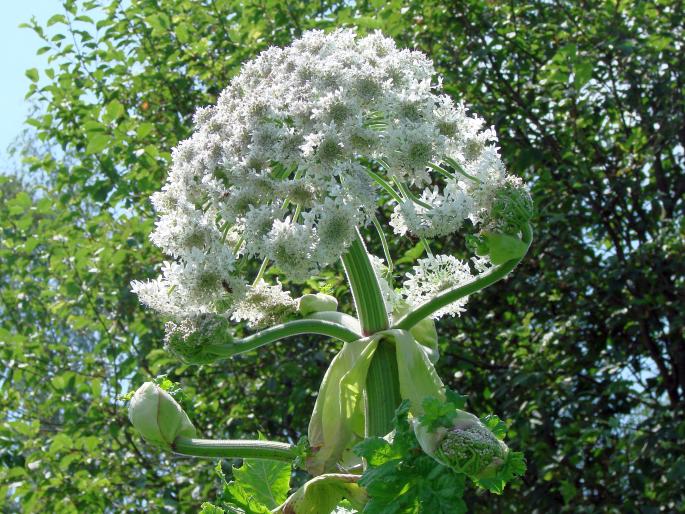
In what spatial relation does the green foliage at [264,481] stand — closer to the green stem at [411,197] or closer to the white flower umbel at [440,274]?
the white flower umbel at [440,274]

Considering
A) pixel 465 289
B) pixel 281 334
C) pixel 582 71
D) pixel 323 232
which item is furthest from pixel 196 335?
pixel 582 71

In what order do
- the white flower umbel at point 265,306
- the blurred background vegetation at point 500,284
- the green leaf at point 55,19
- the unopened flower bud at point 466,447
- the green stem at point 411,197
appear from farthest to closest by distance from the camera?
the green leaf at point 55,19, the blurred background vegetation at point 500,284, the white flower umbel at point 265,306, the green stem at point 411,197, the unopened flower bud at point 466,447

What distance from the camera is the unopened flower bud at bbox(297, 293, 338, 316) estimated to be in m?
1.65

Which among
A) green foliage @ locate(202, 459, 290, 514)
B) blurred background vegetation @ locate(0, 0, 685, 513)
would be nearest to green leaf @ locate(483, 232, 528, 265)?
green foliage @ locate(202, 459, 290, 514)

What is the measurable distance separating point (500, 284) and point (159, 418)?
350cm

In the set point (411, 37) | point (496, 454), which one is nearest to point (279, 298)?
point (496, 454)

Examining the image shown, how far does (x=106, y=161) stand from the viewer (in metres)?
4.84

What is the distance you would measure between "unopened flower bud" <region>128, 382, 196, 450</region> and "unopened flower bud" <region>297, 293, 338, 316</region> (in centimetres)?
29

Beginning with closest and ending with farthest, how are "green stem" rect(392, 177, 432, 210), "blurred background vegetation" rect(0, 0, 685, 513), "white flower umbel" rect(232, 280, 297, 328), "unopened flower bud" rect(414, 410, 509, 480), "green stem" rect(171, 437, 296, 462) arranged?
"unopened flower bud" rect(414, 410, 509, 480)
"green stem" rect(171, 437, 296, 462)
"green stem" rect(392, 177, 432, 210)
"white flower umbel" rect(232, 280, 297, 328)
"blurred background vegetation" rect(0, 0, 685, 513)

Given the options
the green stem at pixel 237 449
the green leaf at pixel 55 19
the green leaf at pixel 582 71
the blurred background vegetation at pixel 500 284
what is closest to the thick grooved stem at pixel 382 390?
the green stem at pixel 237 449

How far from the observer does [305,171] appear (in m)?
1.50

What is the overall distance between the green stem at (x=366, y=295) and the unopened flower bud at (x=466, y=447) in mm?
326

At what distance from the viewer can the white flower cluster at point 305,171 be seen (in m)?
1.43

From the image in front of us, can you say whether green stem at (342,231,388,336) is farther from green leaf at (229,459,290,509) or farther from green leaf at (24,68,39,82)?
green leaf at (24,68,39,82)
